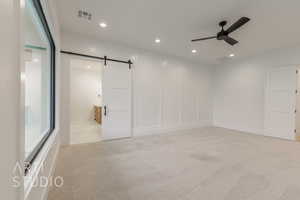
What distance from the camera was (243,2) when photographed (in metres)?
2.54

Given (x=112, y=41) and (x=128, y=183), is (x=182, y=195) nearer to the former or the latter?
(x=128, y=183)

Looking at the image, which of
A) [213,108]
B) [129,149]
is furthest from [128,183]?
[213,108]

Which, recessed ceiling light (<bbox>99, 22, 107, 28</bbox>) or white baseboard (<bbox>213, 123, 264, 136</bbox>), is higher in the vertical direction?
recessed ceiling light (<bbox>99, 22, 107, 28</bbox>)

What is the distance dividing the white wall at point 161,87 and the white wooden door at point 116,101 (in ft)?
0.95

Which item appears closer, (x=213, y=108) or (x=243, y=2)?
(x=243, y=2)

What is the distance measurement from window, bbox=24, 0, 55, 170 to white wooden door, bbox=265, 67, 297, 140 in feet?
21.4

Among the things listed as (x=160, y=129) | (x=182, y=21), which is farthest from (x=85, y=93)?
(x=182, y=21)

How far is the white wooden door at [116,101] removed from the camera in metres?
4.30

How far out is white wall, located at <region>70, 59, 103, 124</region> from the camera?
7.41 m

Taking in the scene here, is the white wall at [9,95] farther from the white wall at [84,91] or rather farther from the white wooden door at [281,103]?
the white wall at [84,91]

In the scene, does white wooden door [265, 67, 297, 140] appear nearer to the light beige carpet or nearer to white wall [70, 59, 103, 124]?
the light beige carpet

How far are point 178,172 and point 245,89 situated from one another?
16.4 ft

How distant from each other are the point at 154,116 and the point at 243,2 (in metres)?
3.93

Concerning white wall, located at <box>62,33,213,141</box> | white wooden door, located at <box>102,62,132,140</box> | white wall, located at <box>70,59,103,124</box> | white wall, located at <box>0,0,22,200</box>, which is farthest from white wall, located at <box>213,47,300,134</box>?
white wall, located at <box>0,0,22,200</box>
